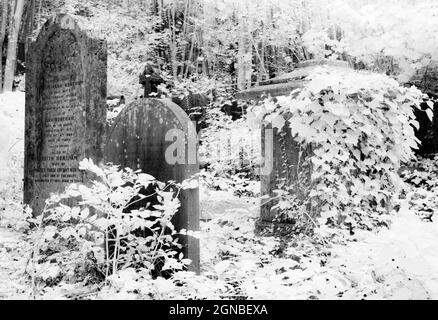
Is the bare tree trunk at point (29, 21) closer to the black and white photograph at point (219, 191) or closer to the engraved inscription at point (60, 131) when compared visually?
the black and white photograph at point (219, 191)

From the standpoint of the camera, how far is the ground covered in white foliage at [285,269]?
7.98ft

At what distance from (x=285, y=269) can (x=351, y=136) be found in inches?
72.7

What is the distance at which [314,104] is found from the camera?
186 inches

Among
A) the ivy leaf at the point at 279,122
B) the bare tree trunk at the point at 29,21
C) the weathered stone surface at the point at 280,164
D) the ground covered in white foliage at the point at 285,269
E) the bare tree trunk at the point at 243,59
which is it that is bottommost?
the ground covered in white foliage at the point at 285,269

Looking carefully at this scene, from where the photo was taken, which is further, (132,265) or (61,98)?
(61,98)

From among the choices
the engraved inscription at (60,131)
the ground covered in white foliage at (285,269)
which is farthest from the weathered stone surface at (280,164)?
the engraved inscription at (60,131)

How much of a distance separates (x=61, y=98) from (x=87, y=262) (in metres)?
2.33

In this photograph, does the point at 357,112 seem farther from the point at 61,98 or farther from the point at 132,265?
the point at 61,98

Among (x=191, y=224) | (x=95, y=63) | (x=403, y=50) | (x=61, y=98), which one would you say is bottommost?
(x=191, y=224)

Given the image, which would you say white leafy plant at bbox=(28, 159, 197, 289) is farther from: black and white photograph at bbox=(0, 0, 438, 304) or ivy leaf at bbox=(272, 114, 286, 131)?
ivy leaf at bbox=(272, 114, 286, 131)

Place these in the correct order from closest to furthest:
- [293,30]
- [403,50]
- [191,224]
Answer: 1. [191,224]
2. [403,50]
3. [293,30]

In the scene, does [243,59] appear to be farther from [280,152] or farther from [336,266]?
[336,266]

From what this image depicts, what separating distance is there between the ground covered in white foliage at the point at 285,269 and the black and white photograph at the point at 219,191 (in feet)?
0.05
